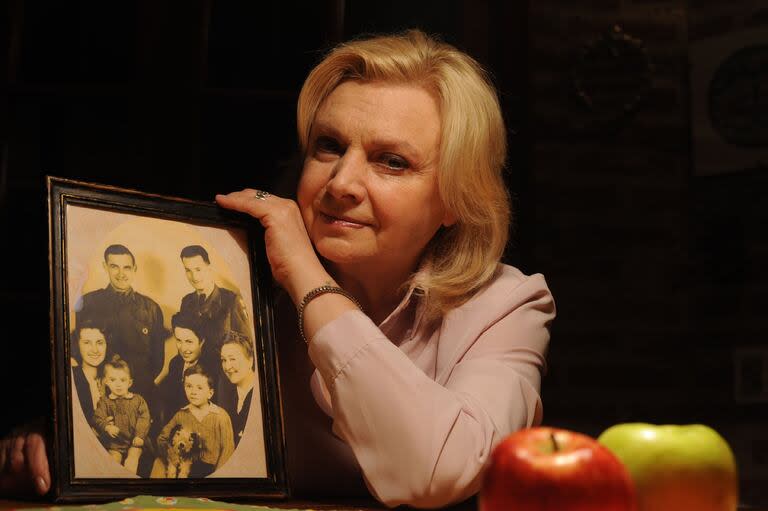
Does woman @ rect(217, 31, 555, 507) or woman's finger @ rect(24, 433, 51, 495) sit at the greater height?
woman @ rect(217, 31, 555, 507)

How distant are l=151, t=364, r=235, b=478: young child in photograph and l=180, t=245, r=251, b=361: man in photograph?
0.20 feet

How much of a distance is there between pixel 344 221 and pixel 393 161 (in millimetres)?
138

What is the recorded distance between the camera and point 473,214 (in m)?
1.62

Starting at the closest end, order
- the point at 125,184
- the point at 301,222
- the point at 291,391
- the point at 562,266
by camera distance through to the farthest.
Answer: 1. the point at 301,222
2. the point at 291,391
3. the point at 125,184
4. the point at 562,266

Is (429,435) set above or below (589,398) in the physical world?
above

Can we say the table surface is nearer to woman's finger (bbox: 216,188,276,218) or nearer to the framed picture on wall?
woman's finger (bbox: 216,188,276,218)

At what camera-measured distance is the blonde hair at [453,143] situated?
1552mm

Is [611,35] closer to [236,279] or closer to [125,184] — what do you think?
[125,184]

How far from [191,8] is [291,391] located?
181 cm

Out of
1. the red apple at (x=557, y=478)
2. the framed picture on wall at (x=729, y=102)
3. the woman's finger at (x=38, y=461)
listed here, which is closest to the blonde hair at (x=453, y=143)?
the woman's finger at (x=38, y=461)

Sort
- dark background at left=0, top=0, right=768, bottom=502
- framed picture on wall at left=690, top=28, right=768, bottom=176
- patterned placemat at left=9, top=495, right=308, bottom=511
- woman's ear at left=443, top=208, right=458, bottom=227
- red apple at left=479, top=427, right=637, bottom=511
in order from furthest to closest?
framed picture on wall at left=690, top=28, right=768, bottom=176, dark background at left=0, top=0, right=768, bottom=502, woman's ear at left=443, top=208, right=458, bottom=227, patterned placemat at left=9, top=495, right=308, bottom=511, red apple at left=479, top=427, right=637, bottom=511

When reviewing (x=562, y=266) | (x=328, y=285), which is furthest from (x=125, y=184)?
(x=328, y=285)

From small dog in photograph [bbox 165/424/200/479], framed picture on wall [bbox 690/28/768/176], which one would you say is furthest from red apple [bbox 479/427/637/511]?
framed picture on wall [bbox 690/28/768/176]

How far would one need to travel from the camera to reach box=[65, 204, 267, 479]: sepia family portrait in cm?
117
